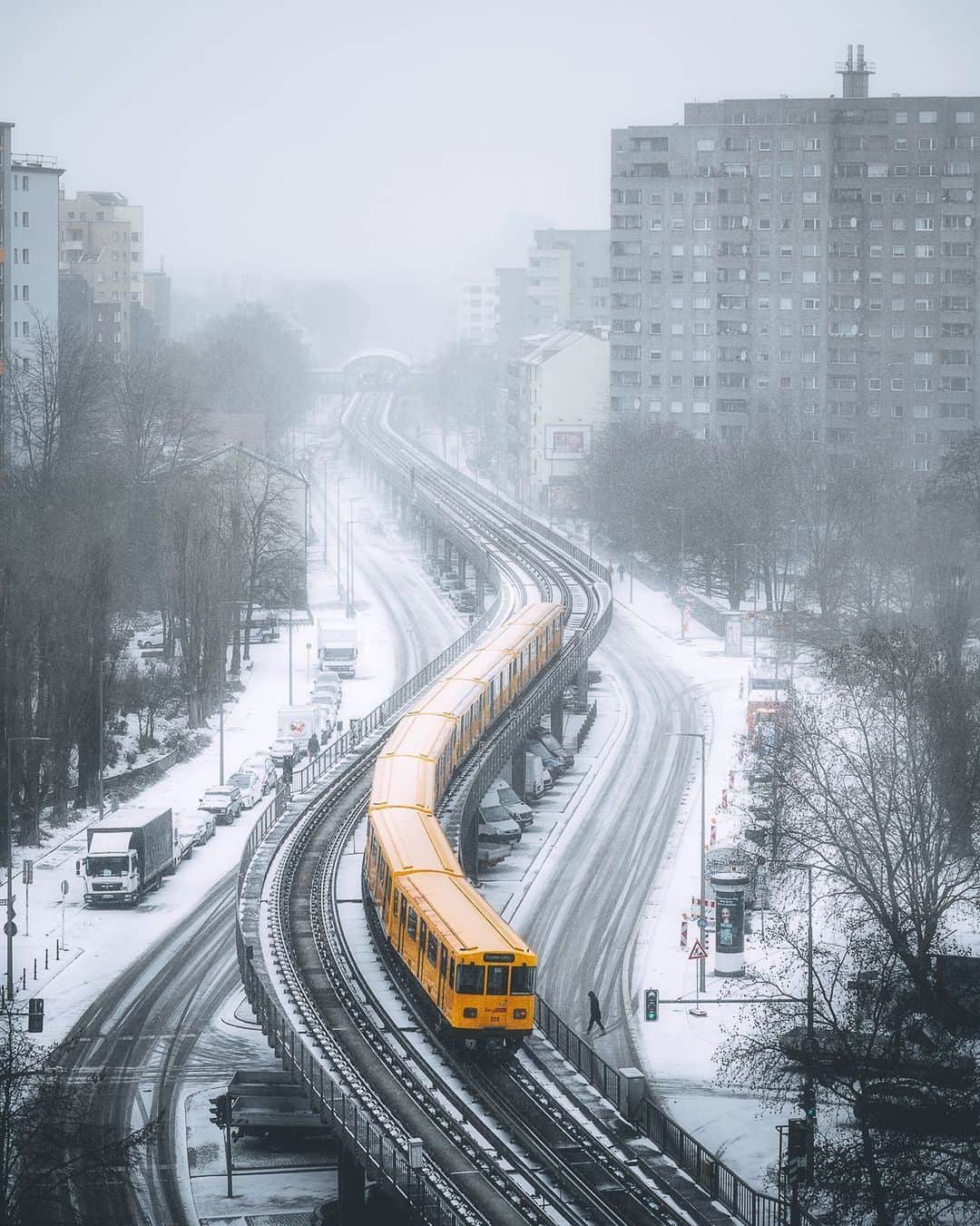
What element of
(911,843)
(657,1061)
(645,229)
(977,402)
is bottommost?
(657,1061)

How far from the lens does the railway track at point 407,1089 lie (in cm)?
3072

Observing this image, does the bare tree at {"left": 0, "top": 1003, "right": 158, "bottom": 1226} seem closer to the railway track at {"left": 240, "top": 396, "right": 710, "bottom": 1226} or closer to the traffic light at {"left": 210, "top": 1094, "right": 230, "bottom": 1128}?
the traffic light at {"left": 210, "top": 1094, "right": 230, "bottom": 1128}

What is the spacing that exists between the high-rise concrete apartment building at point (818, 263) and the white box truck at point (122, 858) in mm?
83617

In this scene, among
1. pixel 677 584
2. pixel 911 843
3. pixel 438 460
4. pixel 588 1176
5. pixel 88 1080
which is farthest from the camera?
pixel 438 460

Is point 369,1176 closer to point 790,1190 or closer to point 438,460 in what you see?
point 790,1190

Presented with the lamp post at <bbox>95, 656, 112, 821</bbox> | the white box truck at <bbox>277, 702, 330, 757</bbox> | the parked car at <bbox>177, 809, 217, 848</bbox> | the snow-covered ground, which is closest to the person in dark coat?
the snow-covered ground

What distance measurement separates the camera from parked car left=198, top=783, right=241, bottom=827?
218 feet

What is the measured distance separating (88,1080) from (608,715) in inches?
1780

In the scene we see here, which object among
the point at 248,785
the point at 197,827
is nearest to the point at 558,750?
the point at 248,785

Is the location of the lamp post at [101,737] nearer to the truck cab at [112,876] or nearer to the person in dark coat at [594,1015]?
the truck cab at [112,876]

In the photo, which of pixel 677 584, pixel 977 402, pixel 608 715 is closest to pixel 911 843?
pixel 608 715

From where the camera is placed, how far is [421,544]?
463 feet

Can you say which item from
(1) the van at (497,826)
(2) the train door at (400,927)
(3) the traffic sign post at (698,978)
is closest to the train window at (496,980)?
(2) the train door at (400,927)

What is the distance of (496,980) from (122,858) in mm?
21511
